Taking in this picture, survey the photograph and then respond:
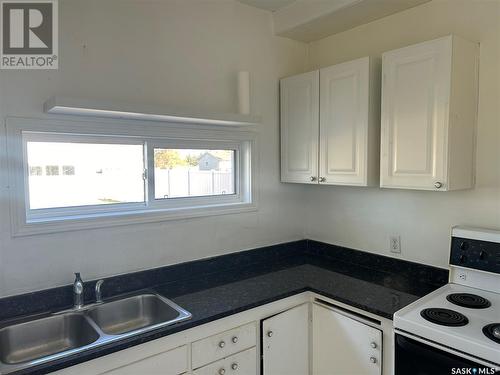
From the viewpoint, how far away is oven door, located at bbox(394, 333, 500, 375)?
1.34 meters

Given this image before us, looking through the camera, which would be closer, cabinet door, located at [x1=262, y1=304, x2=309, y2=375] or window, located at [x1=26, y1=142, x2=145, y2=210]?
window, located at [x1=26, y1=142, x2=145, y2=210]

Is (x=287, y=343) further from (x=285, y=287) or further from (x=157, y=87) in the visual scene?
(x=157, y=87)

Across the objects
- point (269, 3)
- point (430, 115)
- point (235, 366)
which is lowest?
point (235, 366)

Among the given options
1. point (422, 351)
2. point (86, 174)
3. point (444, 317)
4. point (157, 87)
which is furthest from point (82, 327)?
point (444, 317)

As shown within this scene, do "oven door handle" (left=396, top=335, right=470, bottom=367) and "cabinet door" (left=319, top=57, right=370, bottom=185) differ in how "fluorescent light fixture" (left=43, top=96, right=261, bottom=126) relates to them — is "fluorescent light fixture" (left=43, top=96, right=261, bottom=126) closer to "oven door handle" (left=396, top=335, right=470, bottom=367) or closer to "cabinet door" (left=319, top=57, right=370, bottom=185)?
"cabinet door" (left=319, top=57, right=370, bottom=185)

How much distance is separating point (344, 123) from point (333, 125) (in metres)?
0.08

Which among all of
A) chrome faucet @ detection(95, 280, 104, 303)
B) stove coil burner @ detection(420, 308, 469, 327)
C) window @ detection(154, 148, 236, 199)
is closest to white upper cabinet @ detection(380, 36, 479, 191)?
stove coil burner @ detection(420, 308, 469, 327)

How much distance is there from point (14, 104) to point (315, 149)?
5.45 ft

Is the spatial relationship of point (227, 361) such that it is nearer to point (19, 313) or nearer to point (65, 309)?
point (65, 309)

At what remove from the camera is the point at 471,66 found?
1.81 metres

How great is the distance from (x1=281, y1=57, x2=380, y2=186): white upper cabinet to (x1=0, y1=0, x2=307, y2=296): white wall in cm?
16

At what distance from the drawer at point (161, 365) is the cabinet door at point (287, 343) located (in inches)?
18.9

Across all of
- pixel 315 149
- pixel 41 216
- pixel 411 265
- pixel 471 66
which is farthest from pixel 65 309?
pixel 471 66

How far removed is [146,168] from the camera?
2078 millimetres
